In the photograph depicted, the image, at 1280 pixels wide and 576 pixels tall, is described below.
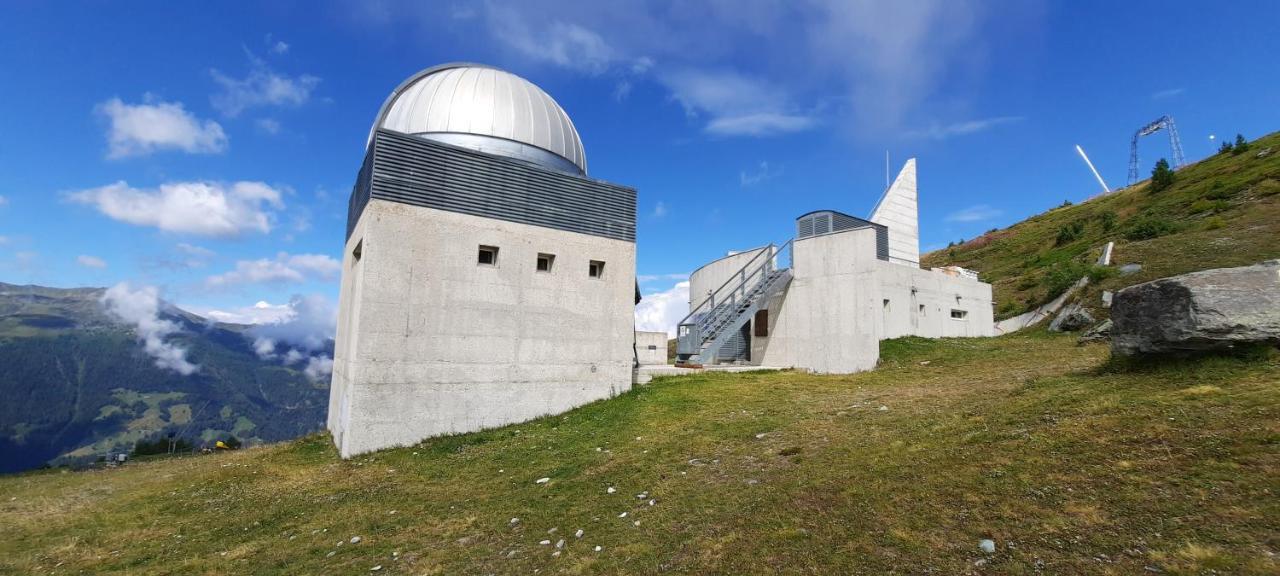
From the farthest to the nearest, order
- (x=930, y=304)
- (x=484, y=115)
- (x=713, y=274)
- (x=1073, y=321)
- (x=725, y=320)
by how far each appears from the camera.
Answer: (x=713, y=274)
(x=930, y=304)
(x=1073, y=321)
(x=725, y=320)
(x=484, y=115)

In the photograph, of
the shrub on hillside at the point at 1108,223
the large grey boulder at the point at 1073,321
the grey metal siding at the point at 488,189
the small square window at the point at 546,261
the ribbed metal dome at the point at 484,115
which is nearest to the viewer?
the grey metal siding at the point at 488,189

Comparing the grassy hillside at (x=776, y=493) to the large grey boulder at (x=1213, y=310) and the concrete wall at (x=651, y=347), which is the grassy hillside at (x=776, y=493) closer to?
the large grey boulder at (x=1213, y=310)

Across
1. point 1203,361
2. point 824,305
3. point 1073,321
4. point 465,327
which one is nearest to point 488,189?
point 465,327

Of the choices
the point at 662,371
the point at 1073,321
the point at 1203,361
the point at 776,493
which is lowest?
the point at 776,493

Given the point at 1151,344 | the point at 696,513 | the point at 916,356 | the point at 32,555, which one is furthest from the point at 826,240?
the point at 32,555

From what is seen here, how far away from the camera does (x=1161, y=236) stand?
123 feet

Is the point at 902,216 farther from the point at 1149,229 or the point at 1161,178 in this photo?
the point at 1161,178

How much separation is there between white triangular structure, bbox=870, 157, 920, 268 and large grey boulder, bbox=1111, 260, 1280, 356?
64.7 feet

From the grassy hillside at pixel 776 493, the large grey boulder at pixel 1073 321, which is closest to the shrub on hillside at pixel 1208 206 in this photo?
the large grey boulder at pixel 1073 321

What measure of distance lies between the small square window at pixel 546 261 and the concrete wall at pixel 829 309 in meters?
9.74

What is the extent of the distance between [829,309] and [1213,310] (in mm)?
11789

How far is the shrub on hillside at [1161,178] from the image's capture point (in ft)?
194

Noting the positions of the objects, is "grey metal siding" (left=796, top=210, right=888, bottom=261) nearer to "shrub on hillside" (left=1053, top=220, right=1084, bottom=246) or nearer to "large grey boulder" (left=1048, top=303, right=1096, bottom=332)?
"large grey boulder" (left=1048, top=303, right=1096, bottom=332)

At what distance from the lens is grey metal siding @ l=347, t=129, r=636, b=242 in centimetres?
1373
